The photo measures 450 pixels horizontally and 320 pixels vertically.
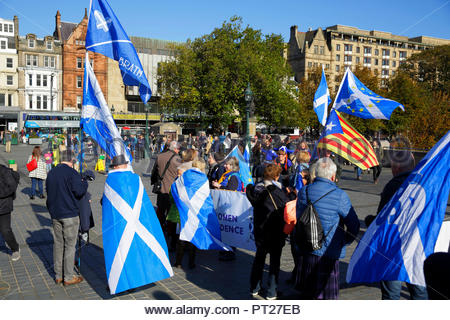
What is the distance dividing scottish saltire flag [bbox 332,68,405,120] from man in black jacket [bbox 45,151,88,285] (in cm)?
618

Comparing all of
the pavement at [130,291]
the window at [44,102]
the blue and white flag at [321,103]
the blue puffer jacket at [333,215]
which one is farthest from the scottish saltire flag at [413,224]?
the window at [44,102]

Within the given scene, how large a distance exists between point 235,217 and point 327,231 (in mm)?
2589

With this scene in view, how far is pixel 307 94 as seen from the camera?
4866cm

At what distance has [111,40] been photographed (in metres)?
6.24

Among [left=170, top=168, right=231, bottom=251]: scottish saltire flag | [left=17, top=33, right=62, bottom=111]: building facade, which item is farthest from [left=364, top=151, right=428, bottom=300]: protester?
[left=17, top=33, right=62, bottom=111]: building facade

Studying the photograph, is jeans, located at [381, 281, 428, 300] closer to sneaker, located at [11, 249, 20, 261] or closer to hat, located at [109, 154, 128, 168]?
hat, located at [109, 154, 128, 168]

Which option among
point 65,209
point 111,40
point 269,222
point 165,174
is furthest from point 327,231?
point 111,40

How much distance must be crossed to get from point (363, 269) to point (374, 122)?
4056cm

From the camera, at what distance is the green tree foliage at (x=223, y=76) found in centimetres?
3744

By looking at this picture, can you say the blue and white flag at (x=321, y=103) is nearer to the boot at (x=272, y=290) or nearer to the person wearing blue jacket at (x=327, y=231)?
the boot at (x=272, y=290)

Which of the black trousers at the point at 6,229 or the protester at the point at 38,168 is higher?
the protester at the point at 38,168

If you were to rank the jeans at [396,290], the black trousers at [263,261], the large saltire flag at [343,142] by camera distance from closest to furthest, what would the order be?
the jeans at [396,290] < the black trousers at [263,261] < the large saltire flag at [343,142]

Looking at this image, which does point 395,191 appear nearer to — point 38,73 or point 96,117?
point 96,117

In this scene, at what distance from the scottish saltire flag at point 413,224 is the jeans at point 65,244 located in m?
3.73
